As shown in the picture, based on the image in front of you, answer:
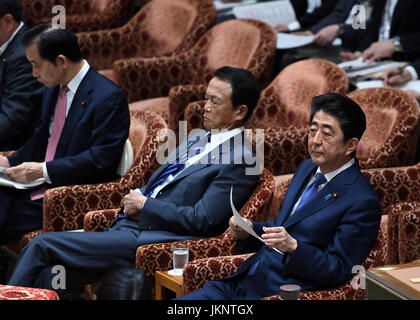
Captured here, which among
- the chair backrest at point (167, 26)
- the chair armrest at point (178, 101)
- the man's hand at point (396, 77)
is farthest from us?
the chair backrest at point (167, 26)

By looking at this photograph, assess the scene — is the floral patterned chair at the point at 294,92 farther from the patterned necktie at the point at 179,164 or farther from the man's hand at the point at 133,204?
the man's hand at the point at 133,204

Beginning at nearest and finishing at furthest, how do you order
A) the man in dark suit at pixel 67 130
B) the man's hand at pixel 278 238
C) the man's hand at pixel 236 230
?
the man's hand at pixel 278 238 < the man's hand at pixel 236 230 < the man in dark suit at pixel 67 130

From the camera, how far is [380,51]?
5617mm

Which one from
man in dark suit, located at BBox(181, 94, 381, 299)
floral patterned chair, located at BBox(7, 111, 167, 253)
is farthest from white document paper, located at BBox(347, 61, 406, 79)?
man in dark suit, located at BBox(181, 94, 381, 299)

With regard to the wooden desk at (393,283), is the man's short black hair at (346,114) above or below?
above

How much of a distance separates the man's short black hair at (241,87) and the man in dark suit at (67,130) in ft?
2.15

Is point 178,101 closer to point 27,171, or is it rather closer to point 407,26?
point 27,171

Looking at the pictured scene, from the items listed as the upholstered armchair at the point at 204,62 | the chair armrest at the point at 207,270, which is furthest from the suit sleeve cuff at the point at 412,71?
the chair armrest at the point at 207,270

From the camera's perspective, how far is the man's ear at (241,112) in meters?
3.67

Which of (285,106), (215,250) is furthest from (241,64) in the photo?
(215,250)

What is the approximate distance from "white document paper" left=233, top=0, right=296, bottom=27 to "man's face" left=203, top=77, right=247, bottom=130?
2.76 m

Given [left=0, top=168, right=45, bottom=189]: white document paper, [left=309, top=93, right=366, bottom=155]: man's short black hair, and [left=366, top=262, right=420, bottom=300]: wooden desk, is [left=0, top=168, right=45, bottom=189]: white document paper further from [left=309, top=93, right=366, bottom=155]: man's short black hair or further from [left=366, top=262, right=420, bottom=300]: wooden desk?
[left=366, top=262, right=420, bottom=300]: wooden desk

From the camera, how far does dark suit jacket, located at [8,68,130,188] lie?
13.4 feet

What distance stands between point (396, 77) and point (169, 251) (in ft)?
7.56
